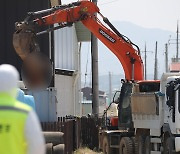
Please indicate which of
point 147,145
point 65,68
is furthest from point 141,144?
point 65,68

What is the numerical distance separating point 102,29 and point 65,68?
1276 cm

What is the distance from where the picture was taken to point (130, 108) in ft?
73.3

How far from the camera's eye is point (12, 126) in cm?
591

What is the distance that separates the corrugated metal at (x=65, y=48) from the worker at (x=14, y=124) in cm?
2691

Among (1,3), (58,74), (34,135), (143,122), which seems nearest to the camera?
(34,135)

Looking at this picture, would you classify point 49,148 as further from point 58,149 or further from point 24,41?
point 24,41

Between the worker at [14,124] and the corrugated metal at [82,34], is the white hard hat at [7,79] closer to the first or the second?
the worker at [14,124]

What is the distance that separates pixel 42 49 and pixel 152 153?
6.77 m

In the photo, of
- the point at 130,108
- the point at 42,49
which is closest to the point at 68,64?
the point at 42,49

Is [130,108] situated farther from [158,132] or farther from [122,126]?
[158,132]

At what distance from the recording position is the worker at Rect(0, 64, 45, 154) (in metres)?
5.89

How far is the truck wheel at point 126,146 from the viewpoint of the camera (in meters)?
21.5

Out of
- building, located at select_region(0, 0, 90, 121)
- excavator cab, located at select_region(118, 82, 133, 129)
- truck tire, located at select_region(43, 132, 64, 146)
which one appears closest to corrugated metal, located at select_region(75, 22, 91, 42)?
building, located at select_region(0, 0, 90, 121)

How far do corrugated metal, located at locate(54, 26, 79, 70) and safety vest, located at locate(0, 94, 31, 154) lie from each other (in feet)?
88.3
